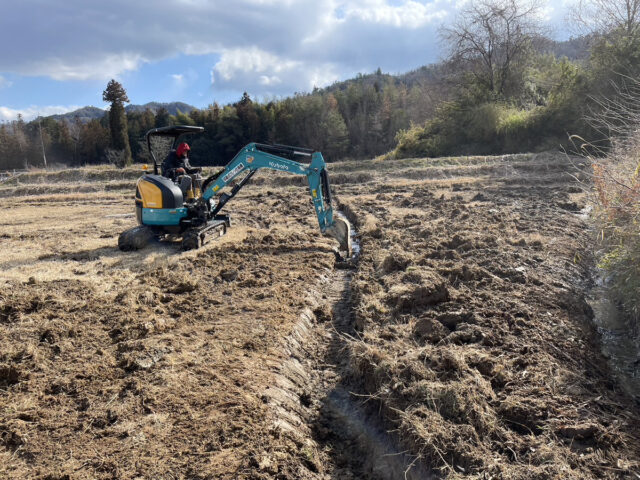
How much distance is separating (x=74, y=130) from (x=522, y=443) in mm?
61433

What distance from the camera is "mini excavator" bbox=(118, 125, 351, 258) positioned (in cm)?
768

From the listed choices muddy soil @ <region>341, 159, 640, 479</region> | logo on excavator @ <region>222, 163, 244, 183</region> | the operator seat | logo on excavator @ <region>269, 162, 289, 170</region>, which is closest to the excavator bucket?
muddy soil @ <region>341, 159, 640, 479</region>

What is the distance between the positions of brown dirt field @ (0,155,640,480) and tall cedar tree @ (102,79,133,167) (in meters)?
31.0

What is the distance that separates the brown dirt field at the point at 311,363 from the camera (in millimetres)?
3164

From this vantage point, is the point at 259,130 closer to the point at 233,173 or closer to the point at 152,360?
the point at 233,173

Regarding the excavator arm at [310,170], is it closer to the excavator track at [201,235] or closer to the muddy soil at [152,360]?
the muddy soil at [152,360]

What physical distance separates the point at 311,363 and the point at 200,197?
205 inches

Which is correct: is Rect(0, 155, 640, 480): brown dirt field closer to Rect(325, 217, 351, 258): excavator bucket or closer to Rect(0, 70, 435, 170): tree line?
Rect(325, 217, 351, 258): excavator bucket

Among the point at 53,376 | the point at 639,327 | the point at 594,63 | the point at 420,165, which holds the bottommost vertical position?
the point at 639,327

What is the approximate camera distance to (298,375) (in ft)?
14.4

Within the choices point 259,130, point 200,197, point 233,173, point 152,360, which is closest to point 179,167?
point 200,197

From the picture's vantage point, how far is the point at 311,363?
4703 mm

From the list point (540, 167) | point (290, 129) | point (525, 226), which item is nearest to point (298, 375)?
point (525, 226)

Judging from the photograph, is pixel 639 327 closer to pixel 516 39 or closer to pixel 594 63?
pixel 594 63
